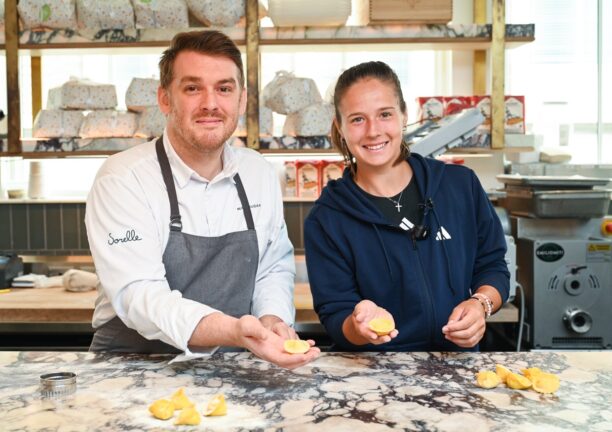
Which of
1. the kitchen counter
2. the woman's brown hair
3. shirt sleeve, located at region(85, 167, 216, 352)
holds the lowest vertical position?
the kitchen counter

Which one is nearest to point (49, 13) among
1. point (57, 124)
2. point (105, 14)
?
point (105, 14)

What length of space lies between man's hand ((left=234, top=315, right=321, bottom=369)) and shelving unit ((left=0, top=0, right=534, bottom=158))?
1856 millimetres

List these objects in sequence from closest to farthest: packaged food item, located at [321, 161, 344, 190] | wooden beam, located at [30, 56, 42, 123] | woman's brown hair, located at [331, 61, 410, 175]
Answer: woman's brown hair, located at [331, 61, 410, 175]
packaged food item, located at [321, 161, 344, 190]
wooden beam, located at [30, 56, 42, 123]

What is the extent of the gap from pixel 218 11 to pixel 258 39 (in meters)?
0.22

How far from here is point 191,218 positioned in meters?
1.91

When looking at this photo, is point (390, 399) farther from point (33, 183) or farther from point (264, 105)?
point (33, 183)

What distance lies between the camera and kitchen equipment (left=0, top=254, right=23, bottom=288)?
3262mm

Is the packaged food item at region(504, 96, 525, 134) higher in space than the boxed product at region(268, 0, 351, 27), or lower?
lower

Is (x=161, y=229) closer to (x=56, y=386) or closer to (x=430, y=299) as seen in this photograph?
(x=56, y=386)

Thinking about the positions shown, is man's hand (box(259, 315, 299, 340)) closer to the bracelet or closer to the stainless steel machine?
the bracelet

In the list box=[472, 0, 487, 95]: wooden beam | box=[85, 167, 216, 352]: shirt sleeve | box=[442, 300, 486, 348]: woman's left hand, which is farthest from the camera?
box=[472, 0, 487, 95]: wooden beam

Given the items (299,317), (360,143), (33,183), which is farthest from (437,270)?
(33,183)

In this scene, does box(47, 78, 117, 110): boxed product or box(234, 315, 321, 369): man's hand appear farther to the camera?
box(47, 78, 117, 110): boxed product

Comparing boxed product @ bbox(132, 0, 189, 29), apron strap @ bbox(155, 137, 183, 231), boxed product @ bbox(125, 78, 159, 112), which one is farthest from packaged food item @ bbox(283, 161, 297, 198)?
apron strap @ bbox(155, 137, 183, 231)
